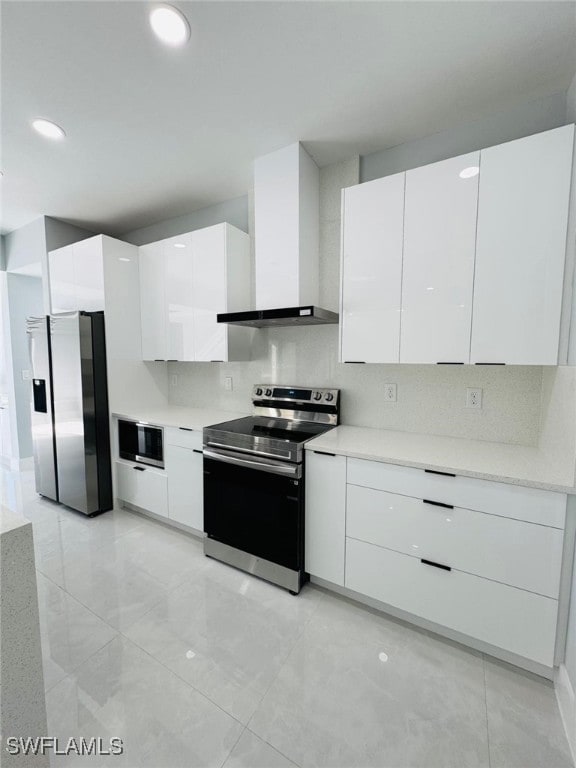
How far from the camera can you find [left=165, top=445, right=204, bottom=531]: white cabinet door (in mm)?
2379

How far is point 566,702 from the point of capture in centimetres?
126

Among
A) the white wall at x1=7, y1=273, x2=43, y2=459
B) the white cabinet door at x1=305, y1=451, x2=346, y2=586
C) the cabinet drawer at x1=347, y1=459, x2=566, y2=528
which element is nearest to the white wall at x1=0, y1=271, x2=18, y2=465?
the white wall at x1=7, y1=273, x2=43, y2=459

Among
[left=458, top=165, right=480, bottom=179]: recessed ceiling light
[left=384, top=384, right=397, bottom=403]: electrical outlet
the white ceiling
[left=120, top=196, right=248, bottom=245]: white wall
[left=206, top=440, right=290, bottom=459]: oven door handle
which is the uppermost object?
the white ceiling

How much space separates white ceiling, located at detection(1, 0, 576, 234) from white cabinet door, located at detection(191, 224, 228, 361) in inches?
18.7

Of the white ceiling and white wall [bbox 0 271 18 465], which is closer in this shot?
the white ceiling

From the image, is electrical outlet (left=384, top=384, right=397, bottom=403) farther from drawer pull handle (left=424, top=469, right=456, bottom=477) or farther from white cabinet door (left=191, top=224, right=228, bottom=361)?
white cabinet door (left=191, top=224, right=228, bottom=361)

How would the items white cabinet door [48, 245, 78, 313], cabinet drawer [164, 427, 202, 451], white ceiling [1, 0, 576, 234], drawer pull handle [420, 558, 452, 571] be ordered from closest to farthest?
white ceiling [1, 0, 576, 234] → drawer pull handle [420, 558, 452, 571] → cabinet drawer [164, 427, 202, 451] → white cabinet door [48, 245, 78, 313]

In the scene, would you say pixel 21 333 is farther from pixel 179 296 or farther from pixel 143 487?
pixel 143 487

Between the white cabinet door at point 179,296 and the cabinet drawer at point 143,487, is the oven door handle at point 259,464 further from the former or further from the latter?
the white cabinet door at point 179,296

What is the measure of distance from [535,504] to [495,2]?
1.94 m

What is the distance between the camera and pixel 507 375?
1838 mm

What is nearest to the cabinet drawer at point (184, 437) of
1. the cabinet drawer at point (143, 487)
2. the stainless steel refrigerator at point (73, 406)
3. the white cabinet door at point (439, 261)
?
the cabinet drawer at point (143, 487)

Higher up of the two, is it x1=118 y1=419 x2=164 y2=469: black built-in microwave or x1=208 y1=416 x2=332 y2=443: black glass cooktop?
x1=208 y1=416 x2=332 y2=443: black glass cooktop

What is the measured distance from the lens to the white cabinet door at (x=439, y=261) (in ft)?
5.26
